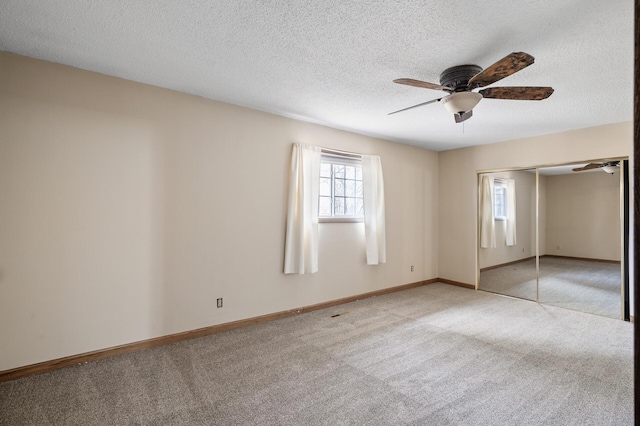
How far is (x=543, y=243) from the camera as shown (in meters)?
4.49

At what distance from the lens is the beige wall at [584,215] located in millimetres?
3934

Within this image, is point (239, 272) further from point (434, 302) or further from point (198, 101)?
point (434, 302)

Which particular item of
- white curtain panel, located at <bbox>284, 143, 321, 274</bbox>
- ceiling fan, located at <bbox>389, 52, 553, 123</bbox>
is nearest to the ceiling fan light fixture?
ceiling fan, located at <bbox>389, 52, 553, 123</bbox>

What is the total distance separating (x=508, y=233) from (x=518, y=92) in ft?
10.4

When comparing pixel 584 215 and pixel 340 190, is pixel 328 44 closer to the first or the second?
pixel 340 190

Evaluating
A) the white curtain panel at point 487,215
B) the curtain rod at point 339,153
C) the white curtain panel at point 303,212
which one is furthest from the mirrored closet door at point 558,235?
the white curtain panel at point 303,212

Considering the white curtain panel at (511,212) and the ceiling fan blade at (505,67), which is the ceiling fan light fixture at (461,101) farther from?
the white curtain panel at (511,212)

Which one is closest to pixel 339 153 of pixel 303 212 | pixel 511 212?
pixel 303 212

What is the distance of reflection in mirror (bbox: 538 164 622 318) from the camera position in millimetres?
3910

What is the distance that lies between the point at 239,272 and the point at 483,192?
13.6 feet

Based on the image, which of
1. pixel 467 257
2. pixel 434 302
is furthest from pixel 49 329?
pixel 467 257

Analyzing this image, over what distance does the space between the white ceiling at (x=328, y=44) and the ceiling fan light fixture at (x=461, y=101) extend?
257 millimetres

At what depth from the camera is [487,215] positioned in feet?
16.6

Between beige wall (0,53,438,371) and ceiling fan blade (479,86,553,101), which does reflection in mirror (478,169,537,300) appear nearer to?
ceiling fan blade (479,86,553,101)
